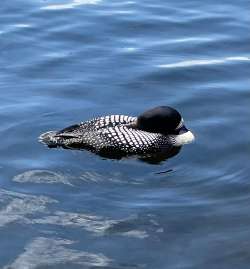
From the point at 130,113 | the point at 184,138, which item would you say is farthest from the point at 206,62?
the point at 184,138

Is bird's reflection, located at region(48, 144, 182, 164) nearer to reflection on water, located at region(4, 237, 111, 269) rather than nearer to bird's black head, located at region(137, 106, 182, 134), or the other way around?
bird's black head, located at region(137, 106, 182, 134)

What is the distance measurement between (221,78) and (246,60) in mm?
670

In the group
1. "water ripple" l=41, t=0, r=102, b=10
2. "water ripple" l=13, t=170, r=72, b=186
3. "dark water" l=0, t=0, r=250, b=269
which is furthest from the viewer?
"water ripple" l=41, t=0, r=102, b=10

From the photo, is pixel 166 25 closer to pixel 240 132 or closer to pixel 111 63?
pixel 111 63

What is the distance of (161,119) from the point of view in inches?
299

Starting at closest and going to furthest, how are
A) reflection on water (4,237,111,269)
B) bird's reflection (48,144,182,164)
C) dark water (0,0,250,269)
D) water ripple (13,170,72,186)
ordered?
reflection on water (4,237,111,269), dark water (0,0,250,269), water ripple (13,170,72,186), bird's reflection (48,144,182,164)

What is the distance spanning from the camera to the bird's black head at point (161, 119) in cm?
→ 753

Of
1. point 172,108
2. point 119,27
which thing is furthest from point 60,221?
point 119,27

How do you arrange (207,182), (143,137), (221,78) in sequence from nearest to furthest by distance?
1. (207,182)
2. (143,137)
3. (221,78)

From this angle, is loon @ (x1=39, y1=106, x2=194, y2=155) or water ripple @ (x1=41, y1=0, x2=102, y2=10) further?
water ripple @ (x1=41, y1=0, x2=102, y2=10)

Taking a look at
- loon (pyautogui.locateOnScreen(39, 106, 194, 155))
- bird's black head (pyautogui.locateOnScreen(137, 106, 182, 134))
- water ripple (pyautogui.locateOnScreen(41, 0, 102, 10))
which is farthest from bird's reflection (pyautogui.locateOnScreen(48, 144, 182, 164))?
water ripple (pyautogui.locateOnScreen(41, 0, 102, 10))

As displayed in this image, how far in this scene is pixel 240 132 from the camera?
7641 millimetres

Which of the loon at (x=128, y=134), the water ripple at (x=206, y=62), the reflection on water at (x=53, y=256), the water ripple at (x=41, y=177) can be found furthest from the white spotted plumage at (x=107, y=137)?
the water ripple at (x=206, y=62)

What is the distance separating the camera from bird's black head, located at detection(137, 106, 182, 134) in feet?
24.7
